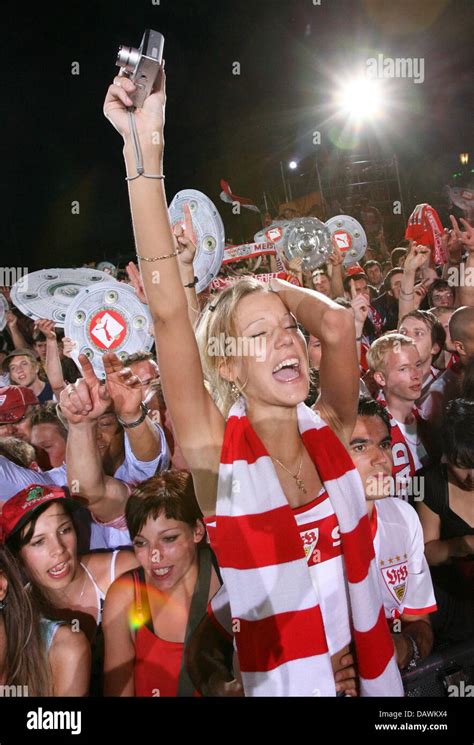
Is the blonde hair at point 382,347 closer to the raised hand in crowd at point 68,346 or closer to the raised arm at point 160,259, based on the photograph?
the raised arm at point 160,259

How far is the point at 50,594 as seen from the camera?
2.55 metres

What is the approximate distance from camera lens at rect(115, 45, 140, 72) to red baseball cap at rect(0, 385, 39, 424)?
136cm

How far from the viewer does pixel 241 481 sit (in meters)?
2.27

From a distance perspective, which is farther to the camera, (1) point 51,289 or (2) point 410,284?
(2) point 410,284

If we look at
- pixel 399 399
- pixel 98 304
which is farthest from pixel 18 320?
pixel 399 399

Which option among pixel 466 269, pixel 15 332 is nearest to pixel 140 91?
pixel 15 332

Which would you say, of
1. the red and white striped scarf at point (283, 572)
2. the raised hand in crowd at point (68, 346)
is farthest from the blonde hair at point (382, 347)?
the raised hand in crowd at point (68, 346)

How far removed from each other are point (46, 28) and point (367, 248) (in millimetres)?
1597

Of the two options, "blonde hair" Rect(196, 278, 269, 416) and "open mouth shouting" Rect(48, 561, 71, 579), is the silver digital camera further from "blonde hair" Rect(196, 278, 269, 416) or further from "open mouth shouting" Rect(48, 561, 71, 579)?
"open mouth shouting" Rect(48, 561, 71, 579)

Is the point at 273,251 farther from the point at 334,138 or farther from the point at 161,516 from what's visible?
the point at 161,516

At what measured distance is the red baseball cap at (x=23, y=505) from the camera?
2.53 m

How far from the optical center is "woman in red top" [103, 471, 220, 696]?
2568 millimetres

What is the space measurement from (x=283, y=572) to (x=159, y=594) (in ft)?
2.00

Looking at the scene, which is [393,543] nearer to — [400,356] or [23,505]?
[400,356]
